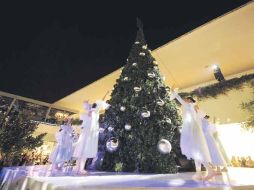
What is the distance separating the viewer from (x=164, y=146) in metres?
4.01

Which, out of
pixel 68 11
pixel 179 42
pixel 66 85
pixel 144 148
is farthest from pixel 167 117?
pixel 66 85

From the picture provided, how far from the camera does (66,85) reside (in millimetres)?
10750

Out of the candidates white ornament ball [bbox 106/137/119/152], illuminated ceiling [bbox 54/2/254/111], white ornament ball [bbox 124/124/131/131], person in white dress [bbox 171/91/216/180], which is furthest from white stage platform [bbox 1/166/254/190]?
illuminated ceiling [bbox 54/2/254/111]

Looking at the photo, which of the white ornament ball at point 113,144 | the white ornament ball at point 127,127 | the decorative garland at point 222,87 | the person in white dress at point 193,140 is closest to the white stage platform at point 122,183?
the person in white dress at point 193,140

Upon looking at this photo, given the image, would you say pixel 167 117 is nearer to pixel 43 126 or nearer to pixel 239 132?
pixel 239 132

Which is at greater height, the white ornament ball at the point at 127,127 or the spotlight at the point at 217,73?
the spotlight at the point at 217,73

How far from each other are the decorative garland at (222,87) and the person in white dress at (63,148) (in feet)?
15.3

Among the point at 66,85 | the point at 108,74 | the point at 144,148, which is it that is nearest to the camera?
the point at 144,148

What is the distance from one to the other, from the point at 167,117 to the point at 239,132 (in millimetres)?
3495

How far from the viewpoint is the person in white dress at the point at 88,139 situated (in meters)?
4.22

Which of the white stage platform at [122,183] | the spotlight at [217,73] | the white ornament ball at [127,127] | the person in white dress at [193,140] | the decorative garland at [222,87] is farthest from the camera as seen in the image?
the spotlight at [217,73]

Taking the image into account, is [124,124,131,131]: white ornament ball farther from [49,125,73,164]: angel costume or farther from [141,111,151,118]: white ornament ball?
[49,125,73,164]: angel costume

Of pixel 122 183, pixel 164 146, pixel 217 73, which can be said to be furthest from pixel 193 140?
pixel 217 73

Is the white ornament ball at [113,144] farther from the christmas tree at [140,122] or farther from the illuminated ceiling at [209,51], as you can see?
the illuminated ceiling at [209,51]
